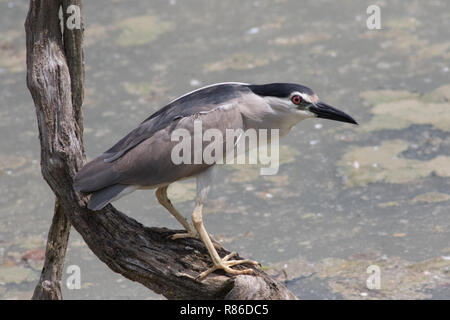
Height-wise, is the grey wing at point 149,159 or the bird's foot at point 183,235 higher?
the grey wing at point 149,159

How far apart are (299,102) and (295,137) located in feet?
10.9

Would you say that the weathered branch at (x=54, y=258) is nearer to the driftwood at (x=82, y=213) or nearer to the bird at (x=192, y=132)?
the driftwood at (x=82, y=213)

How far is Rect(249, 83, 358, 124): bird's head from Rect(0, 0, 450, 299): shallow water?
1.63 metres

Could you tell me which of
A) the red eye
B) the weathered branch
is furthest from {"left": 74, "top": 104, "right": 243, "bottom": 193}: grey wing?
the weathered branch

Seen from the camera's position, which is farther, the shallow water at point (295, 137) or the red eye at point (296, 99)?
the shallow water at point (295, 137)

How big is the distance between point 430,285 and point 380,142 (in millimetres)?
2128

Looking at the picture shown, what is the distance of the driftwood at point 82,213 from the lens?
3.87m

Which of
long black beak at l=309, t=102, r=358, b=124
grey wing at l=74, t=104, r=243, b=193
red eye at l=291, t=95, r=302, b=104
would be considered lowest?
grey wing at l=74, t=104, r=243, b=193

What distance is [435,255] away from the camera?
5371 mm

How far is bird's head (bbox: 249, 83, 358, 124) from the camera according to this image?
3.92m

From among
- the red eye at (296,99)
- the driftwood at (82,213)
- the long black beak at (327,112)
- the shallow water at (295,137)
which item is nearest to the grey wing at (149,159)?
the driftwood at (82,213)

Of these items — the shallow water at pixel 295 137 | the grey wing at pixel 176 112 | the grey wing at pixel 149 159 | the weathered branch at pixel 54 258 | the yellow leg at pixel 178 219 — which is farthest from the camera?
the shallow water at pixel 295 137

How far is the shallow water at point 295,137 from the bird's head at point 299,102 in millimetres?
1631

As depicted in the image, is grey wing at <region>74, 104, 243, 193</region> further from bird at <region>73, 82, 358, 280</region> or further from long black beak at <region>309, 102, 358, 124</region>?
long black beak at <region>309, 102, 358, 124</region>
